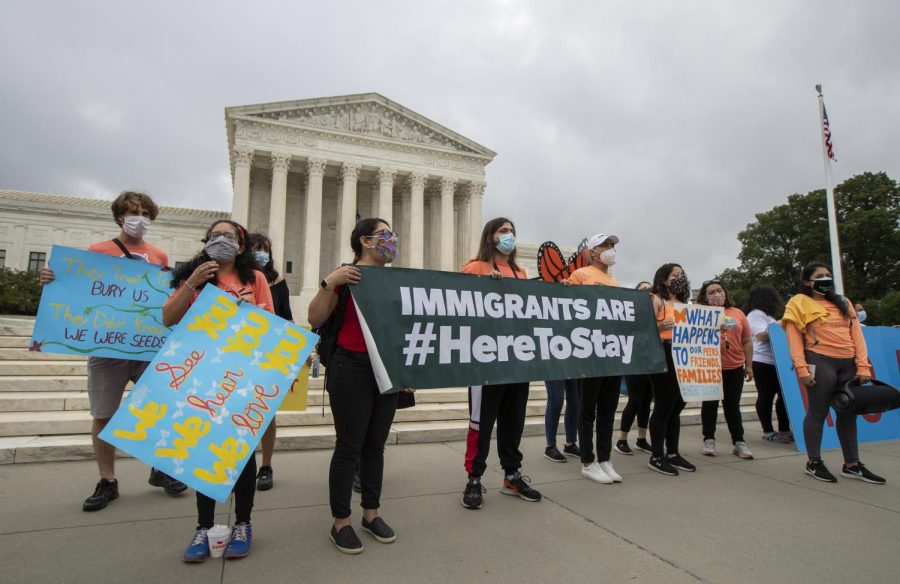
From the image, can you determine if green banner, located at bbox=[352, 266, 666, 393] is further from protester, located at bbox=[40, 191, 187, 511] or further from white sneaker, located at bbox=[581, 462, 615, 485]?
protester, located at bbox=[40, 191, 187, 511]

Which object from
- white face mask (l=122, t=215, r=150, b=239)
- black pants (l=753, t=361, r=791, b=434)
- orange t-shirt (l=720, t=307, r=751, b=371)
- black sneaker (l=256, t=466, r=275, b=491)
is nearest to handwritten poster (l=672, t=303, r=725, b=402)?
orange t-shirt (l=720, t=307, r=751, b=371)

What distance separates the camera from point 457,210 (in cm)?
4241

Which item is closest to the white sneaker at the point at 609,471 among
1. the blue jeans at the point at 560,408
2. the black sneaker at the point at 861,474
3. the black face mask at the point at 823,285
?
the blue jeans at the point at 560,408

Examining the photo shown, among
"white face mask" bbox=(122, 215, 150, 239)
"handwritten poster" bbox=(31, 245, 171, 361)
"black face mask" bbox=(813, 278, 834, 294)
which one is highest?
"white face mask" bbox=(122, 215, 150, 239)

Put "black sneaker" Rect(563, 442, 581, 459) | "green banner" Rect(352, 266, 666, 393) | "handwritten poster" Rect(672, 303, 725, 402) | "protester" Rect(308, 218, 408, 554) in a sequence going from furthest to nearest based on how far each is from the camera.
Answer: "black sneaker" Rect(563, 442, 581, 459)
"handwritten poster" Rect(672, 303, 725, 402)
"green banner" Rect(352, 266, 666, 393)
"protester" Rect(308, 218, 408, 554)

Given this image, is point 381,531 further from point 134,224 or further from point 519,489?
point 134,224

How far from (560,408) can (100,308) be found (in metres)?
4.61

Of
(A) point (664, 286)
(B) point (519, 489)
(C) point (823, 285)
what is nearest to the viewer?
(B) point (519, 489)

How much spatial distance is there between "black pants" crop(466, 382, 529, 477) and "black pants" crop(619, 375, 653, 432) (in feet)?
7.80

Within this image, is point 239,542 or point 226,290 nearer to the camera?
point 239,542

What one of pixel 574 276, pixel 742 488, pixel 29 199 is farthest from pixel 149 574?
pixel 29 199

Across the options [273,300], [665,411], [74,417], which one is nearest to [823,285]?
[665,411]

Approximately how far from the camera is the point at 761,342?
6.88 meters

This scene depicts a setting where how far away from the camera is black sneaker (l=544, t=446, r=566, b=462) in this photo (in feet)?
17.5
